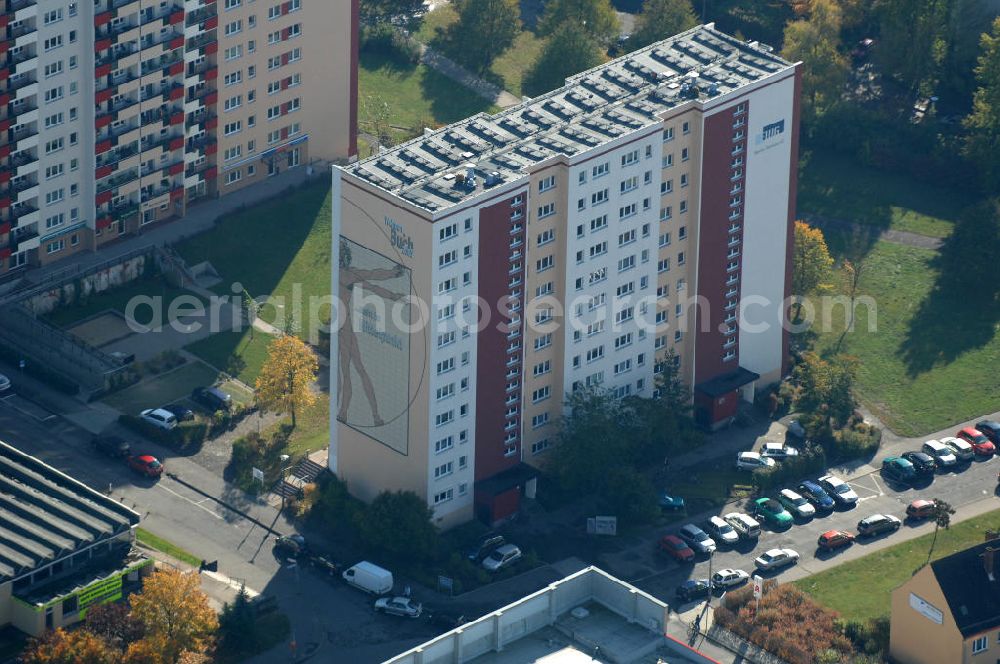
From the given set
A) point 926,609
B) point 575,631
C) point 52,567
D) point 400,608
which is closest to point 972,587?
point 926,609

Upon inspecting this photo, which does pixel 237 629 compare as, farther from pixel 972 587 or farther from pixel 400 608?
pixel 972 587

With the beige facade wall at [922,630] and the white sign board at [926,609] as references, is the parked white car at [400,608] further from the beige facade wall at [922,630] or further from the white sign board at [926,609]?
the white sign board at [926,609]

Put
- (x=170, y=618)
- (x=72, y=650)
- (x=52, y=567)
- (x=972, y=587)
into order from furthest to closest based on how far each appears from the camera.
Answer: (x=52, y=567), (x=972, y=587), (x=170, y=618), (x=72, y=650)

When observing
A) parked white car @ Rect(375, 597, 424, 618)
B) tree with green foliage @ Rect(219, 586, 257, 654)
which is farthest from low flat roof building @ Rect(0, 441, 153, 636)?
parked white car @ Rect(375, 597, 424, 618)

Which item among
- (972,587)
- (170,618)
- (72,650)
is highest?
(972,587)

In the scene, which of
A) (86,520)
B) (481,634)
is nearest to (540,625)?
(481,634)

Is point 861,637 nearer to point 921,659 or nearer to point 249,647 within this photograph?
point 921,659
